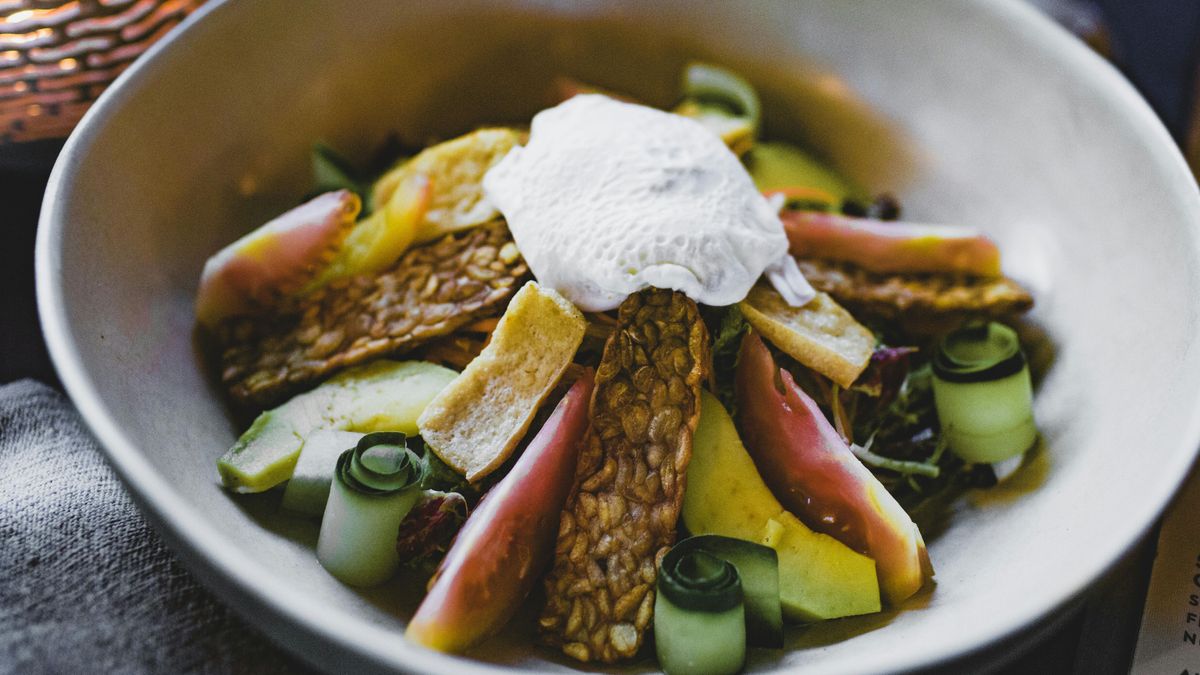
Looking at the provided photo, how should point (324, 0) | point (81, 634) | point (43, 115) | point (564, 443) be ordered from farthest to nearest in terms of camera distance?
point (324, 0), point (43, 115), point (564, 443), point (81, 634)

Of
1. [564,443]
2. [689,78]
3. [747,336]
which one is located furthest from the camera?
[689,78]

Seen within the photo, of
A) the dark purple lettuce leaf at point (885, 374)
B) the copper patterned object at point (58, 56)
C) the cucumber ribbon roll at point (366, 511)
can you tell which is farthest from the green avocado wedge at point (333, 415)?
the copper patterned object at point (58, 56)

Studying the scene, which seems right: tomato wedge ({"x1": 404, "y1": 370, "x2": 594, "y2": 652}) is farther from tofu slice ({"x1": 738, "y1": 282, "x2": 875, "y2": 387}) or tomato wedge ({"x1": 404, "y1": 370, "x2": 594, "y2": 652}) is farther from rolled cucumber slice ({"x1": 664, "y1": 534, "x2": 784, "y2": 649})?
tofu slice ({"x1": 738, "y1": 282, "x2": 875, "y2": 387})

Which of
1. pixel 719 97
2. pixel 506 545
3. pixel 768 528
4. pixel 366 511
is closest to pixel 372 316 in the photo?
pixel 366 511

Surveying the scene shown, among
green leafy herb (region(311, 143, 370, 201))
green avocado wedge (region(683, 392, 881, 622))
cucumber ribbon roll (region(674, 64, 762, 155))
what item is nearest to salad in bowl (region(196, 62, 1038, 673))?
green avocado wedge (region(683, 392, 881, 622))

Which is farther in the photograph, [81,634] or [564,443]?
[564,443]

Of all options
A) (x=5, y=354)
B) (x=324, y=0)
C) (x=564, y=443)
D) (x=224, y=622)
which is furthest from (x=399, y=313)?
(x=5, y=354)

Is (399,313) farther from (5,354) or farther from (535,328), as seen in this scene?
(5,354)
